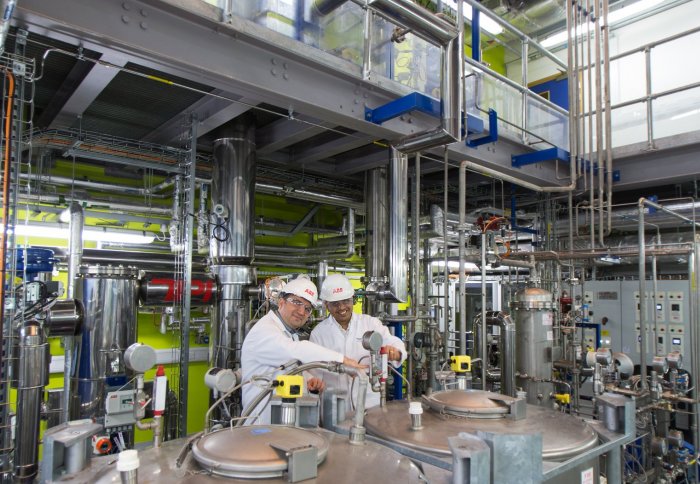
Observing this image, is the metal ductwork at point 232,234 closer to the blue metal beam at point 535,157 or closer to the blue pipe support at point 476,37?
the blue pipe support at point 476,37

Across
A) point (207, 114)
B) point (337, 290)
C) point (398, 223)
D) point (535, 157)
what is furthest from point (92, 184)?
point (535, 157)

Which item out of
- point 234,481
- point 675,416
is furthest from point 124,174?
point 675,416

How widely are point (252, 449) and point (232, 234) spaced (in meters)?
2.86

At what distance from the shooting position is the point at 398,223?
4066 millimetres

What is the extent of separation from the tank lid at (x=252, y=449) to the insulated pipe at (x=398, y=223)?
2.60 m

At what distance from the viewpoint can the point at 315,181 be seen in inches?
218

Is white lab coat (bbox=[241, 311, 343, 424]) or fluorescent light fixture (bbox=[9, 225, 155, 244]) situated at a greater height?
fluorescent light fixture (bbox=[9, 225, 155, 244])

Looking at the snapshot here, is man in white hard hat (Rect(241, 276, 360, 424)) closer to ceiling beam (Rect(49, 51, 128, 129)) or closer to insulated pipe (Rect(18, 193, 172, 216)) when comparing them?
ceiling beam (Rect(49, 51, 128, 129))

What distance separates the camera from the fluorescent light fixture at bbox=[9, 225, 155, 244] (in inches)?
184

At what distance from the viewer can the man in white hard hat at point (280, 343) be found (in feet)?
8.36

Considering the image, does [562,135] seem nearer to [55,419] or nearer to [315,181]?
[315,181]

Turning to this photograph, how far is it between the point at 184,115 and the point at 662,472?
15.6 feet

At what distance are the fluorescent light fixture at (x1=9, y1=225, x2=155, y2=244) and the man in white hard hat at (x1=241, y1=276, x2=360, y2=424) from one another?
274cm

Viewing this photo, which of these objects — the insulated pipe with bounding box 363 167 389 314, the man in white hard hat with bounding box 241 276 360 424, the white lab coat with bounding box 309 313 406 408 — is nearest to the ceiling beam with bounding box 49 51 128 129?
the man in white hard hat with bounding box 241 276 360 424
